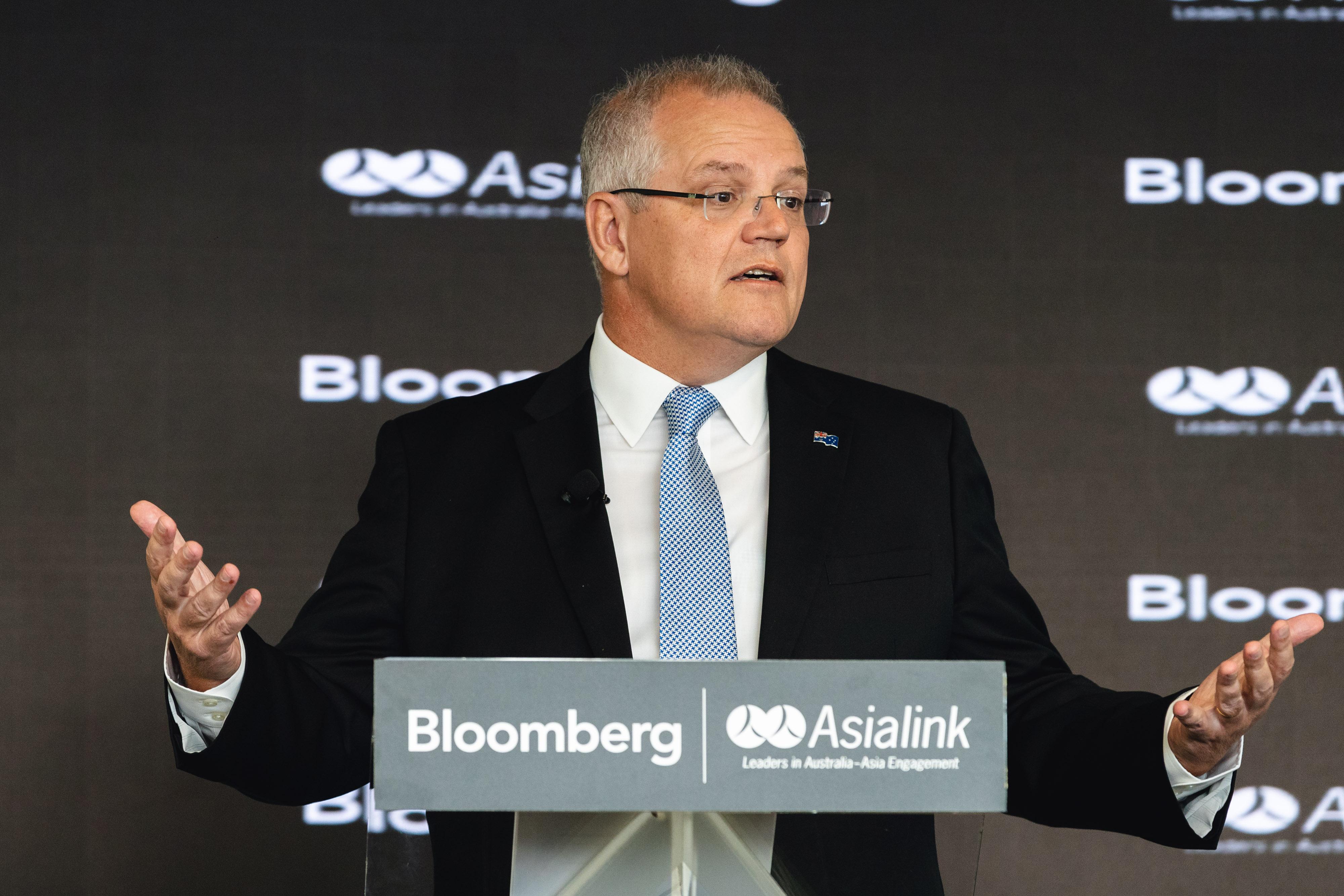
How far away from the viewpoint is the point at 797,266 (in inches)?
68.1

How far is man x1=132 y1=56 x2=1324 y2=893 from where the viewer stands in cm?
148

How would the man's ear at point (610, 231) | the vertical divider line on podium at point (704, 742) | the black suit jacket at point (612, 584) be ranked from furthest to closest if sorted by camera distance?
the man's ear at point (610, 231)
the black suit jacket at point (612, 584)
the vertical divider line on podium at point (704, 742)

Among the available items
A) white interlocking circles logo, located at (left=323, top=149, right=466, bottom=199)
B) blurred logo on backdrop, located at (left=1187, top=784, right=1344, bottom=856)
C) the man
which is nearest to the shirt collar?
the man

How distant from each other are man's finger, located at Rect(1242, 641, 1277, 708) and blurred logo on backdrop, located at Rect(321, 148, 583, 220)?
7.03 ft

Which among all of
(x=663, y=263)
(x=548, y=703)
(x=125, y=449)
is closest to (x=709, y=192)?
(x=663, y=263)

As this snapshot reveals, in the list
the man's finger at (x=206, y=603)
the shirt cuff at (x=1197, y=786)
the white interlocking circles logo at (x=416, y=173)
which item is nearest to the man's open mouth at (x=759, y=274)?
the shirt cuff at (x=1197, y=786)

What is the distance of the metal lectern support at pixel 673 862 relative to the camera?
2.72ft

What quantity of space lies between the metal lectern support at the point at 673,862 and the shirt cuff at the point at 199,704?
52 cm

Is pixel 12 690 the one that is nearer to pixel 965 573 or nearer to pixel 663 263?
pixel 663 263

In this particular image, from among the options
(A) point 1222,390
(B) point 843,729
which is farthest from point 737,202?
(A) point 1222,390

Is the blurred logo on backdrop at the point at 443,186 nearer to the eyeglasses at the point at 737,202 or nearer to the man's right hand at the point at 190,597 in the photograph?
→ the eyeglasses at the point at 737,202

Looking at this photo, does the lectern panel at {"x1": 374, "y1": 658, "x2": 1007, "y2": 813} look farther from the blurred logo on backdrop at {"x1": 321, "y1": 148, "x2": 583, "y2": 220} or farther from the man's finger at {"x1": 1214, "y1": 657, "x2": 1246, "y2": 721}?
the blurred logo on backdrop at {"x1": 321, "y1": 148, "x2": 583, "y2": 220}

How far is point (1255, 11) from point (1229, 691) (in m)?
2.48

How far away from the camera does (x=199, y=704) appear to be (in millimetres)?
1221
